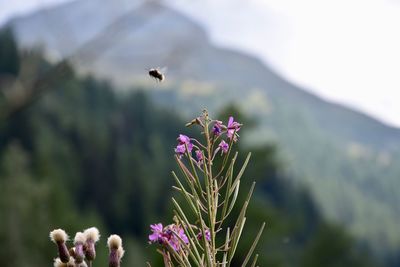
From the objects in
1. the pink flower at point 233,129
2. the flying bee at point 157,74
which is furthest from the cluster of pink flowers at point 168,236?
the flying bee at point 157,74

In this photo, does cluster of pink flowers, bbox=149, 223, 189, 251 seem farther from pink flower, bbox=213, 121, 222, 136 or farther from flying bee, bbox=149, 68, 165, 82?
flying bee, bbox=149, 68, 165, 82

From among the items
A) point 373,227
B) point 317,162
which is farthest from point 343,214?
point 317,162

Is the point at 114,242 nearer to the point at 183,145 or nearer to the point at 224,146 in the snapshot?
the point at 183,145

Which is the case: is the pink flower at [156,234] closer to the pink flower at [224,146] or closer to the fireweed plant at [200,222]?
the fireweed plant at [200,222]

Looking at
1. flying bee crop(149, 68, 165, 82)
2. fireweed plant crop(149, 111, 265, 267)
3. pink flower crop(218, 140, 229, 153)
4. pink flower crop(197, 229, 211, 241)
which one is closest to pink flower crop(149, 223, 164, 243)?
fireweed plant crop(149, 111, 265, 267)

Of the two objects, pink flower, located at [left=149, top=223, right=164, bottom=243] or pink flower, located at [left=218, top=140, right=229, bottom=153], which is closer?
pink flower, located at [left=149, top=223, right=164, bottom=243]

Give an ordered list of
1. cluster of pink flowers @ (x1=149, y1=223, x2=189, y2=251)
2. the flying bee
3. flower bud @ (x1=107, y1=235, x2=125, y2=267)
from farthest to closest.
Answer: the flying bee → cluster of pink flowers @ (x1=149, y1=223, x2=189, y2=251) → flower bud @ (x1=107, y1=235, x2=125, y2=267)

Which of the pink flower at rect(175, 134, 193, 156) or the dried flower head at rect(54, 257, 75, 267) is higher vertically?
the pink flower at rect(175, 134, 193, 156)
